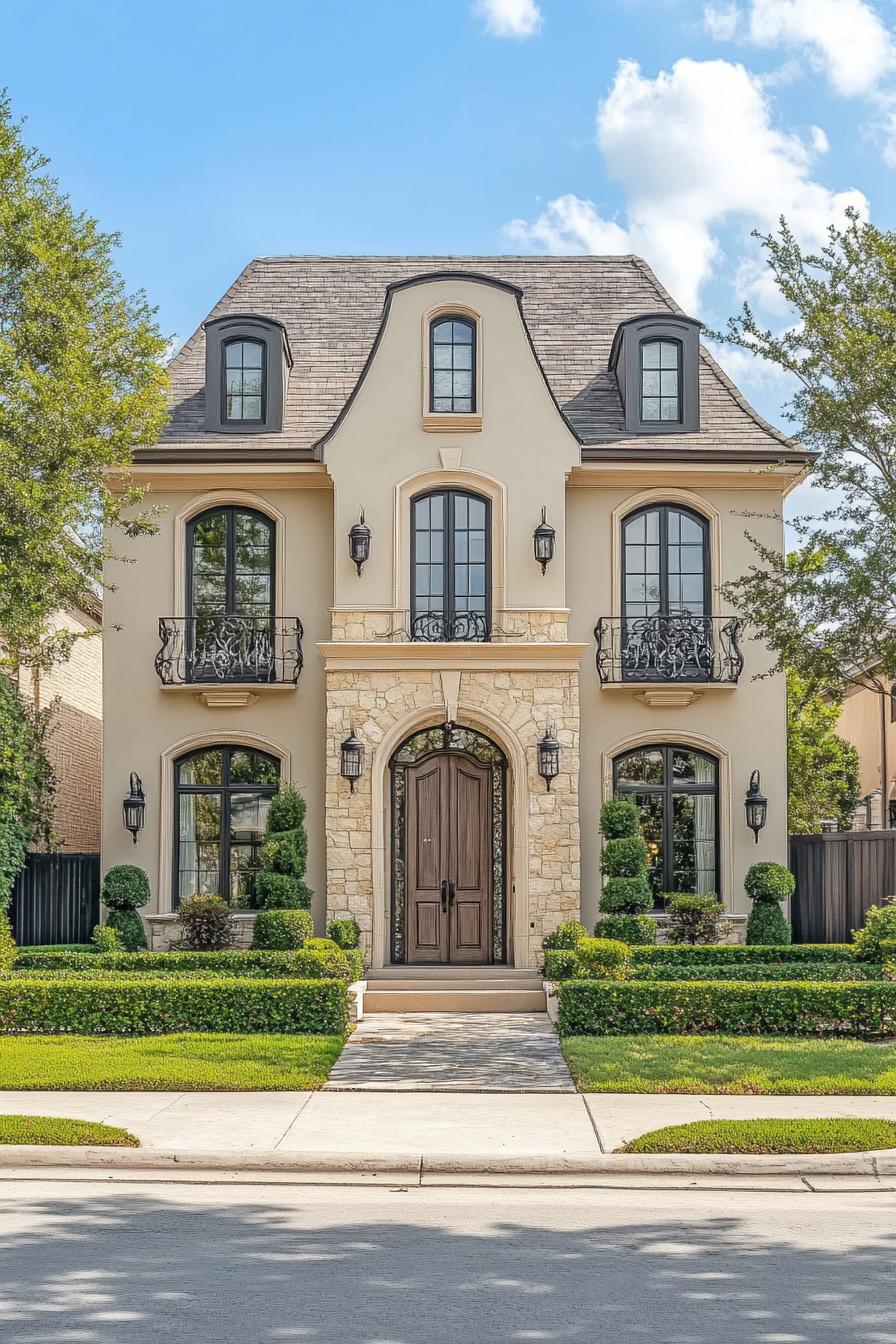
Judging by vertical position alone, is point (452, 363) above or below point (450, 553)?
above

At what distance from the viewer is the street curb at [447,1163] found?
9.34 meters

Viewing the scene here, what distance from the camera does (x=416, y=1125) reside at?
34.9 feet

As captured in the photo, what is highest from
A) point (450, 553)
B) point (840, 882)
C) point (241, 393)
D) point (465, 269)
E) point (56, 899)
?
point (465, 269)

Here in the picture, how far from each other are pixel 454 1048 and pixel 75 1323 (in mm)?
8818

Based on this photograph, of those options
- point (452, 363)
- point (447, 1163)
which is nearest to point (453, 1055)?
point (447, 1163)

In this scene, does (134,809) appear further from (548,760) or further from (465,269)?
(465,269)

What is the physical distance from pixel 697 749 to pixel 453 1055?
787 centimetres

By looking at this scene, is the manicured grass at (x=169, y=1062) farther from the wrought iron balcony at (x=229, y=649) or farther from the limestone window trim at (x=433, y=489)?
the limestone window trim at (x=433, y=489)

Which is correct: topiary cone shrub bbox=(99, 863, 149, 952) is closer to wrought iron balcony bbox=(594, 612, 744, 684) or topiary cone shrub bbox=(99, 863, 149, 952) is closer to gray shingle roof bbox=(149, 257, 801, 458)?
gray shingle roof bbox=(149, 257, 801, 458)

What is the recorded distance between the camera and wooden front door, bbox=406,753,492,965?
19.9m

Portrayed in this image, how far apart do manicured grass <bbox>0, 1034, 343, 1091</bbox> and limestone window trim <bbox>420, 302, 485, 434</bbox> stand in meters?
9.31

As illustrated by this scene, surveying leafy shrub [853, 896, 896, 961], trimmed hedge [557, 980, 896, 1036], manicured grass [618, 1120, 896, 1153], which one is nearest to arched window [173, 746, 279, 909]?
trimmed hedge [557, 980, 896, 1036]

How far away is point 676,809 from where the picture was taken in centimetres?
2053

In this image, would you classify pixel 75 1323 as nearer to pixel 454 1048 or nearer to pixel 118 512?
pixel 454 1048
